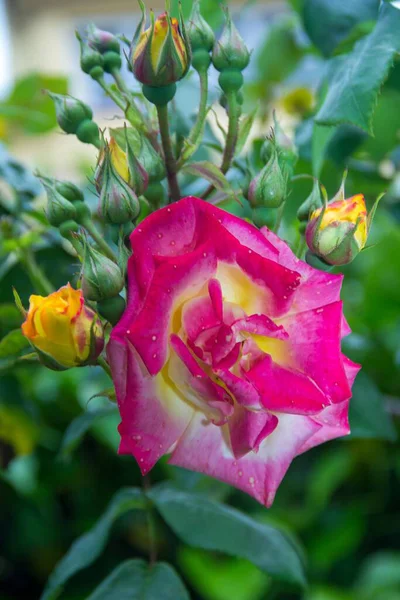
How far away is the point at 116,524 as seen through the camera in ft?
2.56

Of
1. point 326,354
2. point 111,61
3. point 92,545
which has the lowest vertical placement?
point 92,545

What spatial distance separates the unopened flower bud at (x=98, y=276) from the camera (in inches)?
12.8

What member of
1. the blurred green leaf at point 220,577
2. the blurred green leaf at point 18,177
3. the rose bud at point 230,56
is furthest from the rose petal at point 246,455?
the blurred green leaf at point 220,577

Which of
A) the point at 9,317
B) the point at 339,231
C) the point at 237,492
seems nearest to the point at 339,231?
the point at 339,231

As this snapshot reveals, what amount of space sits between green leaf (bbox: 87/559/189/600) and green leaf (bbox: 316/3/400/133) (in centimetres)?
34

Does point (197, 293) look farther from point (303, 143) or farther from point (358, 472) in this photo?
point (358, 472)

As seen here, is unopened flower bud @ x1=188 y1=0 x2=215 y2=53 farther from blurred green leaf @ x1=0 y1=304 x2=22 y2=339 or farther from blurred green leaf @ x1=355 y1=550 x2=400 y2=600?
blurred green leaf @ x1=355 y1=550 x2=400 y2=600

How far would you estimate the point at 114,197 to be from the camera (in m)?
0.35

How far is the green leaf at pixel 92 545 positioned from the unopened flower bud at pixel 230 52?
0.36 meters

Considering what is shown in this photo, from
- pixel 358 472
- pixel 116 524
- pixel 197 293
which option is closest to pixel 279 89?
pixel 358 472

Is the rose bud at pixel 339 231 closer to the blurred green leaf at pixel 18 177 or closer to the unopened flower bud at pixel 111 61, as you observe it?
the unopened flower bud at pixel 111 61

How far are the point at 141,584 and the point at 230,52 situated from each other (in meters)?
0.38

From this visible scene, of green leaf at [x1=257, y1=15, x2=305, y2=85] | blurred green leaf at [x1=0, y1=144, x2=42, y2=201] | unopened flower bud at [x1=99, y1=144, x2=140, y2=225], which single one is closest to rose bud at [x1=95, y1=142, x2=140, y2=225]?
unopened flower bud at [x1=99, y1=144, x2=140, y2=225]

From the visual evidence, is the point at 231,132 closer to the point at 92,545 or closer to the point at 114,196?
the point at 114,196
